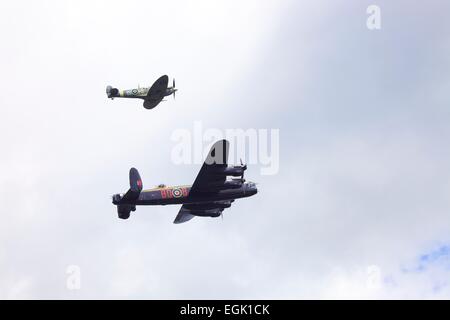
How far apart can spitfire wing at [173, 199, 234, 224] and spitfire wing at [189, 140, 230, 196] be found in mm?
3314

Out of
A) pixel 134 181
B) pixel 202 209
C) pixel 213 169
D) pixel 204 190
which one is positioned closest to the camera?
pixel 134 181

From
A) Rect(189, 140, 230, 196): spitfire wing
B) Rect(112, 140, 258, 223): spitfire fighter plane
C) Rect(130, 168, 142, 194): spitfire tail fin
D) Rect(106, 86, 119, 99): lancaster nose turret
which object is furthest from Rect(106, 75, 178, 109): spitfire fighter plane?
Rect(130, 168, 142, 194): spitfire tail fin

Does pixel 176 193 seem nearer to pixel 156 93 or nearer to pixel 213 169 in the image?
pixel 213 169

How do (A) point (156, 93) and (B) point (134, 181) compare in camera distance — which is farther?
(A) point (156, 93)

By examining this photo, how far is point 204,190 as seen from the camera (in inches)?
3174

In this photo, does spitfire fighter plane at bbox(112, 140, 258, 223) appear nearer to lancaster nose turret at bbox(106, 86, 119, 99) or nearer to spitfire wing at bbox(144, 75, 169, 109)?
spitfire wing at bbox(144, 75, 169, 109)

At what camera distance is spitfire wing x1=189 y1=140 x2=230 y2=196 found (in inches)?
3031

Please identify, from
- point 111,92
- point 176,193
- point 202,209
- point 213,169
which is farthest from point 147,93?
point 213,169

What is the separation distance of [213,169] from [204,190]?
2.99 metres
